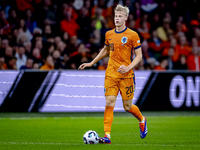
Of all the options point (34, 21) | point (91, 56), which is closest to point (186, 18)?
point (91, 56)

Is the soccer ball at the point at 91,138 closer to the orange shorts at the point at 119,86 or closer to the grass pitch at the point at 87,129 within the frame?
the grass pitch at the point at 87,129

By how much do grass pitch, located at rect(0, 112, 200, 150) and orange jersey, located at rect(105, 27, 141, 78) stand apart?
1.20 metres

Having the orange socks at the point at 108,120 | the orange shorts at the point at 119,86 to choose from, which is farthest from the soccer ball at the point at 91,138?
the orange shorts at the point at 119,86

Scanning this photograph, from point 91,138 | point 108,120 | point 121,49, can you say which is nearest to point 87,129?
point 108,120

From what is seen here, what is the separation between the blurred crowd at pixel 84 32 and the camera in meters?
12.9

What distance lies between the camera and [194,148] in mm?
5719

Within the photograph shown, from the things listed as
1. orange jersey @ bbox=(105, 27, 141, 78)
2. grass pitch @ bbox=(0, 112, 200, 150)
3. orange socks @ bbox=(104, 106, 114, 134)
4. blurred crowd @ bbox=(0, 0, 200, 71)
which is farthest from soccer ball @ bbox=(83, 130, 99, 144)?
blurred crowd @ bbox=(0, 0, 200, 71)

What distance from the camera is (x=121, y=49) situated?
6.36 metres

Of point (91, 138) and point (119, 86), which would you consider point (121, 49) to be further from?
point (91, 138)

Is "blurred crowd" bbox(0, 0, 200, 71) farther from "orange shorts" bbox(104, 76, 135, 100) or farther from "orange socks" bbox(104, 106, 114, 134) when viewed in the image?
"orange socks" bbox(104, 106, 114, 134)

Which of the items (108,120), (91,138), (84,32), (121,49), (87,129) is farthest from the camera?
(84,32)

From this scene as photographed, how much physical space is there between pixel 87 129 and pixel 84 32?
6776 mm

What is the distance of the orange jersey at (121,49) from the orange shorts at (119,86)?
0.24ft

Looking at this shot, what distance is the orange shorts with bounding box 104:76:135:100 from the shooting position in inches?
249
